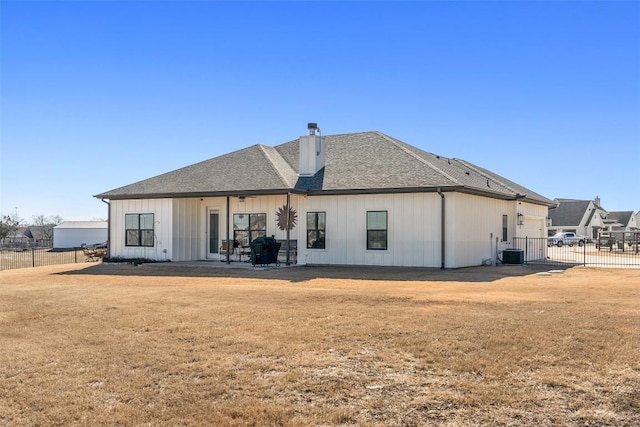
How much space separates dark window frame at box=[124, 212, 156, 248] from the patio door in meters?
2.36

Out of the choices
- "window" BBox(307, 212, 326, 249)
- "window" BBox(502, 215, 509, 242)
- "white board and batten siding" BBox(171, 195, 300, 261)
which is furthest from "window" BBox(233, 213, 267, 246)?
"window" BBox(502, 215, 509, 242)

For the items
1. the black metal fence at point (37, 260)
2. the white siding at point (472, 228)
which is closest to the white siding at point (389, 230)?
the white siding at point (472, 228)

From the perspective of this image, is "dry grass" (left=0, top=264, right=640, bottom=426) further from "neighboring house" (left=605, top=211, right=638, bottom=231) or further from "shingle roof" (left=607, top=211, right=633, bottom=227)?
"shingle roof" (left=607, top=211, right=633, bottom=227)

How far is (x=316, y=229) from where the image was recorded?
2217 cm

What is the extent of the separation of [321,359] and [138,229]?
783 inches

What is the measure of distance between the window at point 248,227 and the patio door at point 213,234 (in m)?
1.12

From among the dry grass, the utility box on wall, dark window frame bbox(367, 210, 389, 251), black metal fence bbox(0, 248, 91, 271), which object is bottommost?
black metal fence bbox(0, 248, 91, 271)

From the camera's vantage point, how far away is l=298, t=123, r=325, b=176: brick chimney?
77.4 feet

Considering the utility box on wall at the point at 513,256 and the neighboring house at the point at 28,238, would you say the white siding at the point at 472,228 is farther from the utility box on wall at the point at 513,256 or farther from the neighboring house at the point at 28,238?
the neighboring house at the point at 28,238

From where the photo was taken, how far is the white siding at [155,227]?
24.0 metres

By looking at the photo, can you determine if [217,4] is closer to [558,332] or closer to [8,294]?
[8,294]

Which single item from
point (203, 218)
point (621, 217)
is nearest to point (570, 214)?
point (621, 217)

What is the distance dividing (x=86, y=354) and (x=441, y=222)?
14.6 metres

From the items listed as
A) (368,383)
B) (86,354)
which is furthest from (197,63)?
(368,383)
